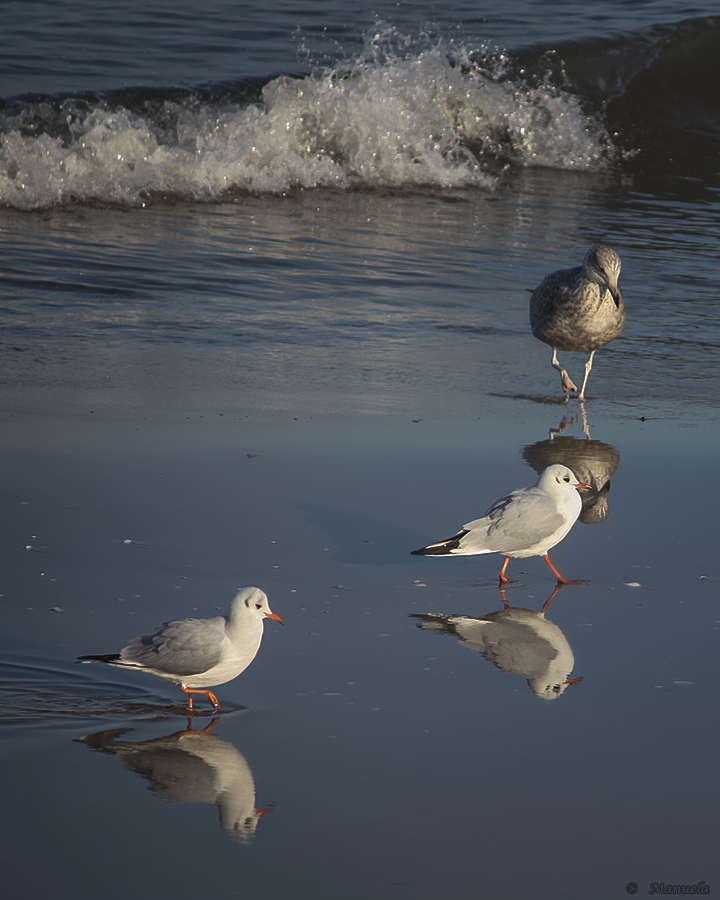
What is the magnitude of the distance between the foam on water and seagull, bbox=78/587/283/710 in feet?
33.8

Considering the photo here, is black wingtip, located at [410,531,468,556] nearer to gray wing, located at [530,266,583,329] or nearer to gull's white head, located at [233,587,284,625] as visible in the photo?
gull's white head, located at [233,587,284,625]

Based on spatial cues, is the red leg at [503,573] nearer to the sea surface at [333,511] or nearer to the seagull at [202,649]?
the sea surface at [333,511]

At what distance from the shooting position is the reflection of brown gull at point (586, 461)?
6.29 metres

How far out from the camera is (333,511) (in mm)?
5973

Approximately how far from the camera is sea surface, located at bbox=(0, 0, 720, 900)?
3.38 m

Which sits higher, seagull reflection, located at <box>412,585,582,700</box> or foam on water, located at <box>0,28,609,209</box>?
foam on water, located at <box>0,28,609,209</box>

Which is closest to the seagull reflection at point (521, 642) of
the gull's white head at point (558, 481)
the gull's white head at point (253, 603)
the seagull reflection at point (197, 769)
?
the gull's white head at point (558, 481)

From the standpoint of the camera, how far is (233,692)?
4.27 metres

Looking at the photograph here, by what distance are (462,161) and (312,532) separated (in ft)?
41.5

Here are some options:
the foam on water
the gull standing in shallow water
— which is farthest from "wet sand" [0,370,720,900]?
the foam on water

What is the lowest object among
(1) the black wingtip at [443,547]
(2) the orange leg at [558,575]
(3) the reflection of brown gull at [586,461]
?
(2) the orange leg at [558,575]

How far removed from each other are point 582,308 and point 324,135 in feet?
29.0

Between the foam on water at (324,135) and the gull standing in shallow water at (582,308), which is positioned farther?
the foam on water at (324,135)

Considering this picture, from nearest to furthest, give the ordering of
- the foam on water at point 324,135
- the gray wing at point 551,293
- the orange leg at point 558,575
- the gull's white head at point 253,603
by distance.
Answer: the gull's white head at point 253,603
the orange leg at point 558,575
the gray wing at point 551,293
the foam on water at point 324,135
